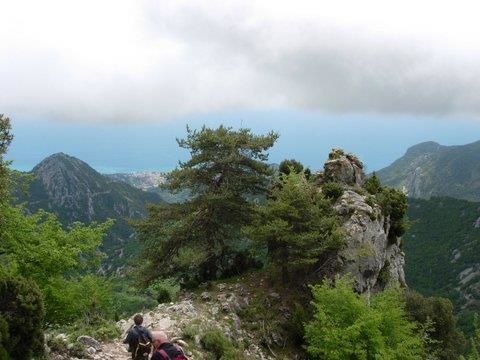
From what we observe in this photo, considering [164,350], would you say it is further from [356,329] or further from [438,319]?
[438,319]

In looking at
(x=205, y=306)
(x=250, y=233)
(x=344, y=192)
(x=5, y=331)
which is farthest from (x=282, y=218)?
(x=5, y=331)

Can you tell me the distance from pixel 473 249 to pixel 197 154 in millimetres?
159219

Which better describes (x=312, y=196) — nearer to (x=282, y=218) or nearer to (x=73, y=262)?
(x=282, y=218)

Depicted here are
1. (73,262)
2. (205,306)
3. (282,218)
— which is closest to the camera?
(73,262)

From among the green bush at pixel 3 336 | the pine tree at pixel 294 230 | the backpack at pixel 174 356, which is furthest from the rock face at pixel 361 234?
the backpack at pixel 174 356

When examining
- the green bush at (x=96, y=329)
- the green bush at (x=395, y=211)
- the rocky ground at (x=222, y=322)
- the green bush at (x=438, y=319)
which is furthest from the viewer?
the green bush at (x=395, y=211)

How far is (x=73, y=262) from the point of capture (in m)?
21.4

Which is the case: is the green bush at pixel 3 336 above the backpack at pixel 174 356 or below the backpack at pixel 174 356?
below

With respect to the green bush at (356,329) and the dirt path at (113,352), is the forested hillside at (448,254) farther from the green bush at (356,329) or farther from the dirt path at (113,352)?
the dirt path at (113,352)

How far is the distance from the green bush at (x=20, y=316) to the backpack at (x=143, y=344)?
8.97 feet

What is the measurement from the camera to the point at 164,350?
27.8 feet

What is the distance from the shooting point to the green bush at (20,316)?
1249 centimetres

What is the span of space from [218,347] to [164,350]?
11807 mm

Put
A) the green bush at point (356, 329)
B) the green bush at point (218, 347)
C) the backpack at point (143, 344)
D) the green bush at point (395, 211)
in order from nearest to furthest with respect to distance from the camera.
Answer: the backpack at point (143, 344) < the green bush at point (218, 347) < the green bush at point (356, 329) < the green bush at point (395, 211)
